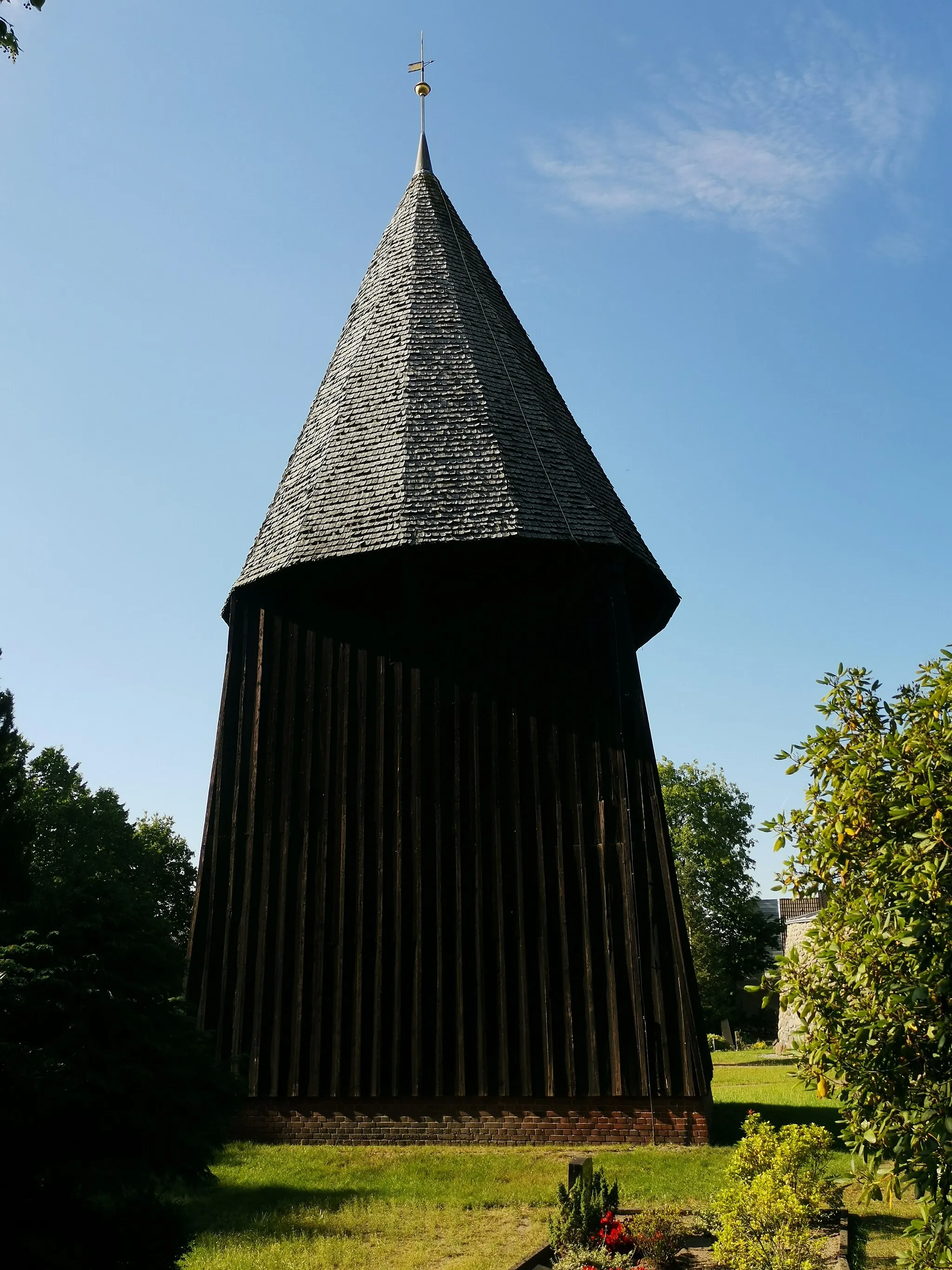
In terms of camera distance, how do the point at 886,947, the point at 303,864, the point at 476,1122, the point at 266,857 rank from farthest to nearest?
the point at 266,857
the point at 303,864
the point at 476,1122
the point at 886,947

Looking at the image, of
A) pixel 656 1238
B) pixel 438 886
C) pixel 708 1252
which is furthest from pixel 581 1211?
pixel 438 886

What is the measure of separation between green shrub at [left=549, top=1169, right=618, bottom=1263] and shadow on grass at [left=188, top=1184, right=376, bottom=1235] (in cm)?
207

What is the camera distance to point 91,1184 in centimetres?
543

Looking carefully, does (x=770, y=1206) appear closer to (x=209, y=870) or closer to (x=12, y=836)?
(x=12, y=836)

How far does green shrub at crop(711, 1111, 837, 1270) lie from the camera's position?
6.30 meters

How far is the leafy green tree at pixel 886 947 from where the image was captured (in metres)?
4.74

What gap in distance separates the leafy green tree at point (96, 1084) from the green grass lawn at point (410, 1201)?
175cm

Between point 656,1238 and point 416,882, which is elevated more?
point 416,882

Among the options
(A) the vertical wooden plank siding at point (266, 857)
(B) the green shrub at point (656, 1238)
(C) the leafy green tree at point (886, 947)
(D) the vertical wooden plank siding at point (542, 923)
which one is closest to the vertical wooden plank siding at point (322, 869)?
(A) the vertical wooden plank siding at point (266, 857)

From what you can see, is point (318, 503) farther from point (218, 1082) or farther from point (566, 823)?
point (218, 1082)

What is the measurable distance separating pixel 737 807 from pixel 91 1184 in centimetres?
3340

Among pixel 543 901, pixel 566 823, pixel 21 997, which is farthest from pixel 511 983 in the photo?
pixel 21 997

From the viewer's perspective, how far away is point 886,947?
16.4ft

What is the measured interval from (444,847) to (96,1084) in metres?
7.03
